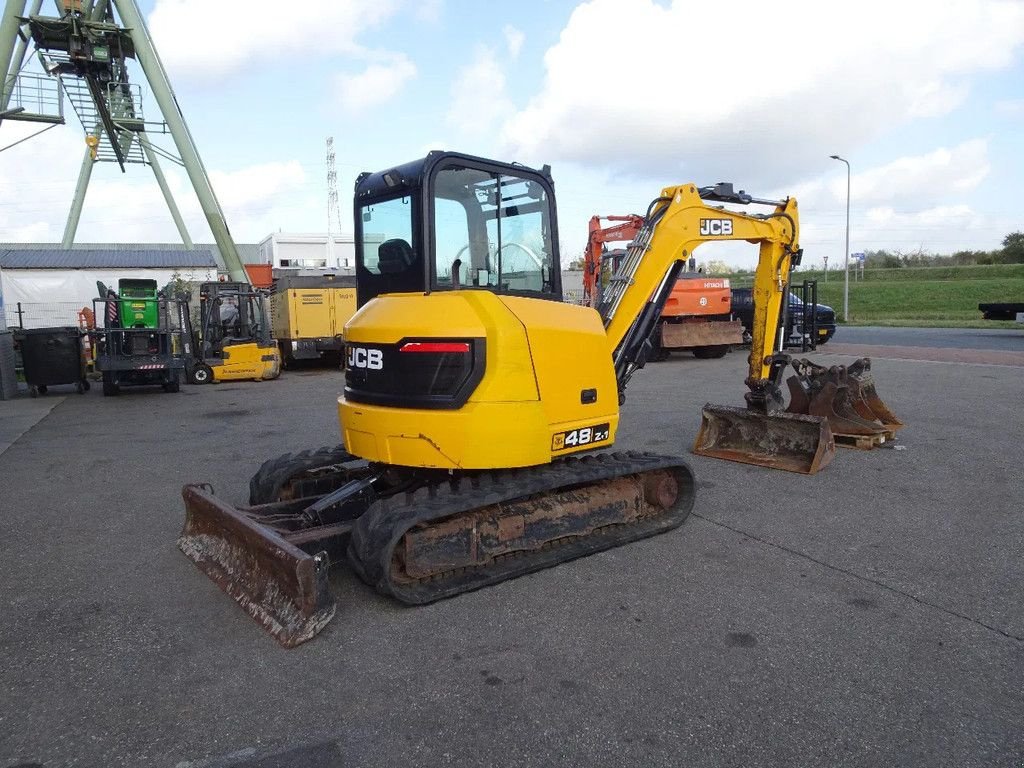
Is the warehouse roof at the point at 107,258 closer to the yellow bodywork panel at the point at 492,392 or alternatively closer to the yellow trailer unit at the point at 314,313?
the yellow trailer unit at the point at 314,313

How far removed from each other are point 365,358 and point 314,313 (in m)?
16.2

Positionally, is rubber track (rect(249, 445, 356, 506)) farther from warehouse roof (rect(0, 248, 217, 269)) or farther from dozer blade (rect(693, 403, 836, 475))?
warehouse roof (rect(0, 248, 217, 269))

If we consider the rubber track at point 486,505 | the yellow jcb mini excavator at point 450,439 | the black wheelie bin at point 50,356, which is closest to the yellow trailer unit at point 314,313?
the black wheelie bin at point 50,356

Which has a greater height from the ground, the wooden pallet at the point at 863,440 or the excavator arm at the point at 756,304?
the excavator arm at the point at 756,304

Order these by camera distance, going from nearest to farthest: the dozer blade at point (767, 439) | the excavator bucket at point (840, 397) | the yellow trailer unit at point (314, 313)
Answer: the dozer blade at point (767, 439) → the excavator bucket at point (840, 397) → the yellow trailer unit at point (314, 313)

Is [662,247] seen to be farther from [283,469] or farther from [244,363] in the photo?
[244,363]

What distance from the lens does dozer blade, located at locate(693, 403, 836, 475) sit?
708cm

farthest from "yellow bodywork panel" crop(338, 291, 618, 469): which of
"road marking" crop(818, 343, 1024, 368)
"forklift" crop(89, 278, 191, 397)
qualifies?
"road marking" crop(818, 343, 1024, 368)

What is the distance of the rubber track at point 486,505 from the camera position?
4.05m

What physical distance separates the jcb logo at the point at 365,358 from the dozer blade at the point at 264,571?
3.79 ft

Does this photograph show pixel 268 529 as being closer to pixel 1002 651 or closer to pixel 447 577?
pixel 447 577

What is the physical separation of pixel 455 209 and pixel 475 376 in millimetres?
1132

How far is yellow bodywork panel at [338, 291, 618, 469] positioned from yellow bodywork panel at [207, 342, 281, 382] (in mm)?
13627

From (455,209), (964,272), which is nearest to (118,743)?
(455,209)
